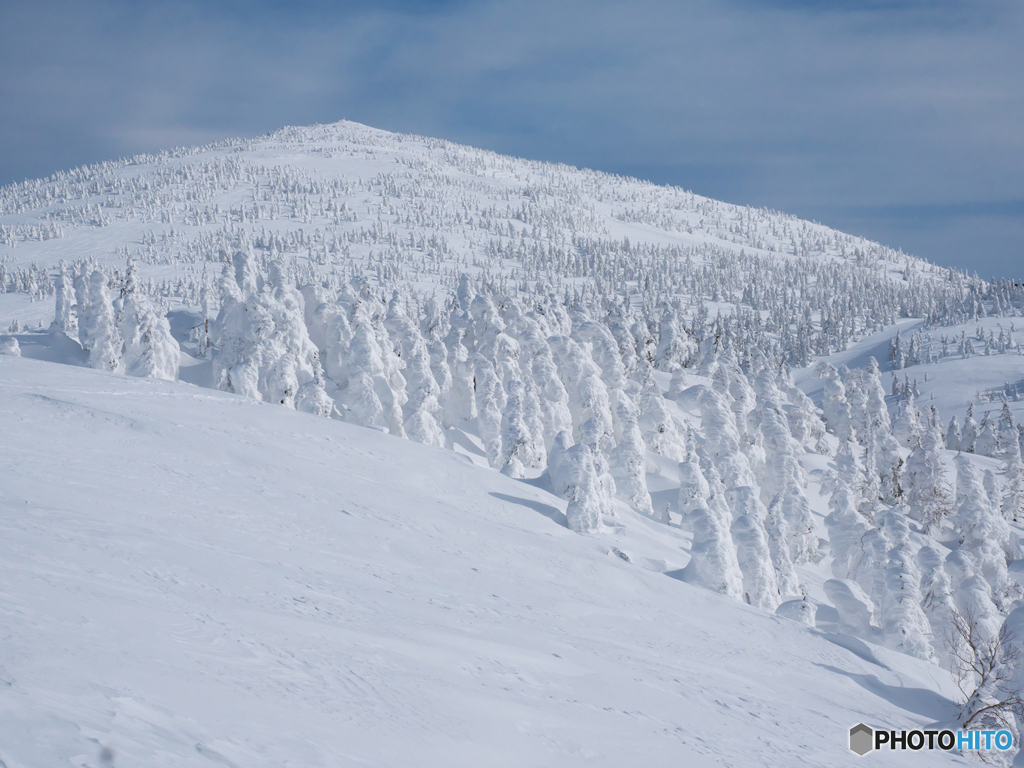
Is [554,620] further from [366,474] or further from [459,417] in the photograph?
[459,417]

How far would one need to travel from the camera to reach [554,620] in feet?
48.6

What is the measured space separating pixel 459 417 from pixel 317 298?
1501cm

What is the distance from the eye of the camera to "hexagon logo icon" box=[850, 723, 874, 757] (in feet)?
42.4

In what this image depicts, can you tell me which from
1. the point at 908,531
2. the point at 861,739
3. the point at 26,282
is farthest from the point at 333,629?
the point at 26,282

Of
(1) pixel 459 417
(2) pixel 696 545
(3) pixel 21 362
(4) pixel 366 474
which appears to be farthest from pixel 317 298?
(2) pixel 696 545

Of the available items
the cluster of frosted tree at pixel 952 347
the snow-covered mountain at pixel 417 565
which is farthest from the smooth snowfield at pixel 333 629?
the cluster of frosted tree at pixel 952 347

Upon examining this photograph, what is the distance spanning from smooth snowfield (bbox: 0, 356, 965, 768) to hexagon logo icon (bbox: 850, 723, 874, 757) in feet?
0.90

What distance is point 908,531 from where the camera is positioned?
35.5 m

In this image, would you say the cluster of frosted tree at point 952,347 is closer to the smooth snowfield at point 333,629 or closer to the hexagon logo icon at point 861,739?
the smooth snowfield at point 333,629

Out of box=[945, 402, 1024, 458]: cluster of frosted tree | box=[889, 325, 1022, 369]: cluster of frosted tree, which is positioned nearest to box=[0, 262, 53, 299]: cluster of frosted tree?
A: box=[945, 402, 1024, 458]: cluster of frosted tree

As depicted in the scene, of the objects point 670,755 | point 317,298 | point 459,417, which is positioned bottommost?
point 670,755

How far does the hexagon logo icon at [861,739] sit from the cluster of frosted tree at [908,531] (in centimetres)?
1626

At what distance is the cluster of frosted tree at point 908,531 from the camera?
28.5 meters

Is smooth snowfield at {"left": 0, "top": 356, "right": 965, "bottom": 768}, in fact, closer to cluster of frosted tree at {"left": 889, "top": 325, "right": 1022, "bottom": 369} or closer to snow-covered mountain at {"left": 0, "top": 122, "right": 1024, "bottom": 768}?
snow-covered mountain at {"left": 0, "top": 122, "right": 1024, "bottom": 768}
